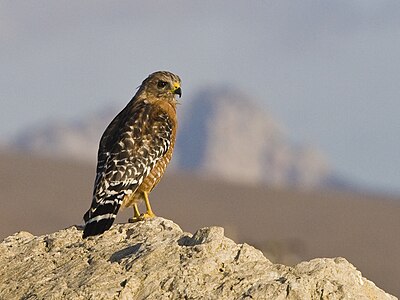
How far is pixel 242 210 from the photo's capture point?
67.8 meters

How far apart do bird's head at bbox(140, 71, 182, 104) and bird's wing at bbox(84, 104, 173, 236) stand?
0.30 m

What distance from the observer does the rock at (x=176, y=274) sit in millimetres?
8969

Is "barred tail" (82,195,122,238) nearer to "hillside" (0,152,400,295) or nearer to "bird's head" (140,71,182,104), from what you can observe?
"bird's head" (140,71,182,104)

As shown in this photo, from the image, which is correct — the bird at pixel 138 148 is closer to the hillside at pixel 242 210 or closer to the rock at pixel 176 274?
the rock at pixel 176 274

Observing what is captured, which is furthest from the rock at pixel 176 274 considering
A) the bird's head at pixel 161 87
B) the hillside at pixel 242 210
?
the hillside at pixel 242 210

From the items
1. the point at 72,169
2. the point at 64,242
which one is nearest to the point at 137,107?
the point at 64,242

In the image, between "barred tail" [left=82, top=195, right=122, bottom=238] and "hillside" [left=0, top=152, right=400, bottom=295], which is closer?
"barred tail" [left=82, top=195, right=122, bottom=238]

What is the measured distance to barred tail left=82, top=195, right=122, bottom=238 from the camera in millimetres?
10664

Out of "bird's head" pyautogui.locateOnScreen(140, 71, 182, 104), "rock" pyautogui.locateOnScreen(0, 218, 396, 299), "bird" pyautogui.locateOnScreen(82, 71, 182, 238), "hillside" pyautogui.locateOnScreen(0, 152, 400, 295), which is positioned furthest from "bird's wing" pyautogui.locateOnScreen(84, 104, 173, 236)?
"hillside" pyautogui.locateOnScreen(0, 152, 400, 295)

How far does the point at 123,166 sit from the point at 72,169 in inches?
2617

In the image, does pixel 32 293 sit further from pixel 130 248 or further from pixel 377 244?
pixel 377 244

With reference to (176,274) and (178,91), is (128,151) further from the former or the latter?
(176,274)

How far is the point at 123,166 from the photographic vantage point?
508 inches

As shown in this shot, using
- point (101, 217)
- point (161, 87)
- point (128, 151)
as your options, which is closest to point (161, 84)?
point (161, 87)
